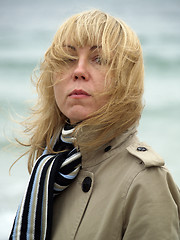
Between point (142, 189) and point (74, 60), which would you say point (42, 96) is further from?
point (142, 189)

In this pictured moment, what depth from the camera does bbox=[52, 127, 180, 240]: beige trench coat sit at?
1.22 meters

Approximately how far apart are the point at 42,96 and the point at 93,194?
716 mm

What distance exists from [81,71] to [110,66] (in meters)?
0.13

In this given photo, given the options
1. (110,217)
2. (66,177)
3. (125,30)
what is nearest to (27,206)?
(66,177)

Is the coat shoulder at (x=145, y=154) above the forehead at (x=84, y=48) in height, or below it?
below

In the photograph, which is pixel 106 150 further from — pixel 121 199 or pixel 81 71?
pixel 81 71

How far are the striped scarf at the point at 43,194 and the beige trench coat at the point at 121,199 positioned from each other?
0.04 metres

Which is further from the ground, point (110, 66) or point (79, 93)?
point (110, 66)

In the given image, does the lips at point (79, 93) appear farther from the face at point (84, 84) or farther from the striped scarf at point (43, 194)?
the striped scarf at point (43, 194)

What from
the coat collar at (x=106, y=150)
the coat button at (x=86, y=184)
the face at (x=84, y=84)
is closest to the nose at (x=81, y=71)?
the face at (x=84, y=84)

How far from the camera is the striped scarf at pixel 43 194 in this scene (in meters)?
1.43

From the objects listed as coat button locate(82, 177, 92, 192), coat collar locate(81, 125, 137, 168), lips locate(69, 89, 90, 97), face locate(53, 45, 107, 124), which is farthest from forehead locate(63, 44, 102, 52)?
coat button locate(82, 177, 92, 192)

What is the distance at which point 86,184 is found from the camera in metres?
1.41

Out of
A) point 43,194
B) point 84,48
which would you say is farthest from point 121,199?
point 84,48
